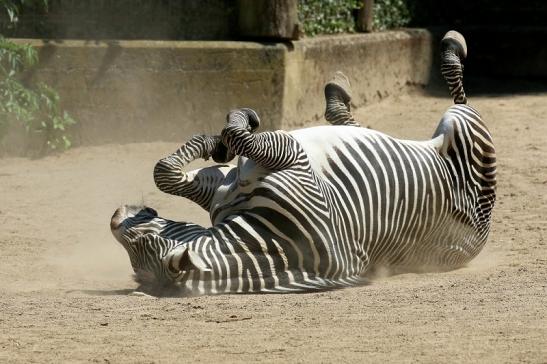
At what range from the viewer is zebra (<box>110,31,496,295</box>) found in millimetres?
5023

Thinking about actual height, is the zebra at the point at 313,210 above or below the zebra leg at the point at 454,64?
below

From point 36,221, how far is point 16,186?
39.8 inches

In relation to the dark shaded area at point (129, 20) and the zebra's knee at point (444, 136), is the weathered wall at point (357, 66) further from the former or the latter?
the zebra's knee at point (444, 136)

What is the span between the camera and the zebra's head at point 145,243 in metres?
5.01

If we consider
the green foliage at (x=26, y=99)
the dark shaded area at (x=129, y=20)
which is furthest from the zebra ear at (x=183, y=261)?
the dark shaded area at (x=129, y=20)

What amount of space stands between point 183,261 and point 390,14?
8.55 m

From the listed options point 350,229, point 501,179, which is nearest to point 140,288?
point 350,229

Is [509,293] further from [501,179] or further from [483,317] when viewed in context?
[501,179]

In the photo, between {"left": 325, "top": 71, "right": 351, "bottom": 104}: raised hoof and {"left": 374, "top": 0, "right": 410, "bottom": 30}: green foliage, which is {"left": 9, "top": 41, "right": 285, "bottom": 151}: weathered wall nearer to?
{"left": 325, "top": 71, "right": 351, "bottom": 104}: raised hoof

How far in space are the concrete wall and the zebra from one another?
132 inches

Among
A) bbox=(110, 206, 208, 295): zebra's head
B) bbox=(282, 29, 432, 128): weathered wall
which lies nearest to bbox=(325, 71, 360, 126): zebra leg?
bbox=(110, 206, 208, 295): zebra's head

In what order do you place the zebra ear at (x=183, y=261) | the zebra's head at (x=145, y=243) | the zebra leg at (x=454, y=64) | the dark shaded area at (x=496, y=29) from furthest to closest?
1. the dark shaded area at (x=496, y=29)
2. the zebra leg at (x=454, y=64)
3. the zebra's head at (x=145, y=243)
4. the zebra ear at (x=183, y=261)

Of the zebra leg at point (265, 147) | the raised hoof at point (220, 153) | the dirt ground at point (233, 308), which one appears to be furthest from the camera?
the raised hoof at point (220, 153)

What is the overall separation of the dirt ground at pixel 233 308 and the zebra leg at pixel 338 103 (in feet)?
3.74
